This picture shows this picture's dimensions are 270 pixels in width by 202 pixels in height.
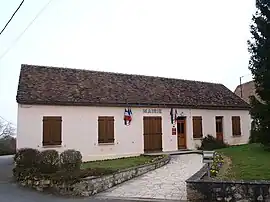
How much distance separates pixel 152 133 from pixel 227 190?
12810 mm

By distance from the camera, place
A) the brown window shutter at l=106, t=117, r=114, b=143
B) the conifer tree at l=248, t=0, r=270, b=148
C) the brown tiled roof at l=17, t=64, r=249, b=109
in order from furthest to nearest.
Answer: the brown window shutter at l=106, t=117, r=114, b=143 → the brown tiled roof at l=17, t=64, r=249, b=109 → the conifer tree at l=248, t=0, r=270, b=148

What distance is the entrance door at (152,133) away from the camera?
811 inches

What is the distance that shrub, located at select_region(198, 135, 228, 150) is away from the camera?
73.7 ft

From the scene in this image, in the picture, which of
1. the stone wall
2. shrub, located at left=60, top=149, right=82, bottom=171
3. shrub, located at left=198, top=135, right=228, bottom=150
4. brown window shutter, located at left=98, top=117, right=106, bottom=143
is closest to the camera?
the stone wall

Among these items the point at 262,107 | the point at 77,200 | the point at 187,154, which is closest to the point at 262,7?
the point at 262,107

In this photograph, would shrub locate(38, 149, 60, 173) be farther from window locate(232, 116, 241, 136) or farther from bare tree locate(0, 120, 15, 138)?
bare tree locate(0, 120, 15, 138)

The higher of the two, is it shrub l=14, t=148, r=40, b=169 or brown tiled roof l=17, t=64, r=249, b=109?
brown tiled roof l=17, t=64, r=249, b=109

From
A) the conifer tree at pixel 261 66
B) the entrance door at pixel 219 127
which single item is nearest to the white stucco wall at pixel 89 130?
the entrance door at pixel 219 127

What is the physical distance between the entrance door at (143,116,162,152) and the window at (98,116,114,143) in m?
2.45

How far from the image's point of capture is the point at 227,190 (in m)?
8.06

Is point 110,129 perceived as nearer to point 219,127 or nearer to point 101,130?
point 101,130

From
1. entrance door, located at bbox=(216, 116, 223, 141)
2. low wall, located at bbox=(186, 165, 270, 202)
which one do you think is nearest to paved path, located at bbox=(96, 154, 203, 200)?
low wall, located at bbox=(186, 165, 270, 202)

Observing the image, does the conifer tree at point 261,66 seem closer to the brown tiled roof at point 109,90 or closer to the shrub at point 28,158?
the brown tiled roof at point 109,90

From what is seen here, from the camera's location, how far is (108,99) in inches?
775
